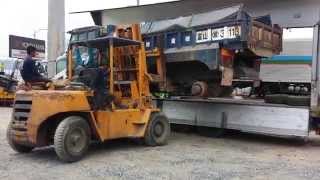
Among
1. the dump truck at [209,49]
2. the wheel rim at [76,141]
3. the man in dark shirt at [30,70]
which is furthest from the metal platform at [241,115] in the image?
the man in dark shirt at [30,70]

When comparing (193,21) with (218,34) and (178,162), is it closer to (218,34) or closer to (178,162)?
(218,34)

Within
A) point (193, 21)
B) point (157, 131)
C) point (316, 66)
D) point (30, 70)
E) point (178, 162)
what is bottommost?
point (178, 162)

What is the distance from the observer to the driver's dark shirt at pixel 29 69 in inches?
364

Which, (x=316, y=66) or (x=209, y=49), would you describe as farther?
(x=316, y=66)

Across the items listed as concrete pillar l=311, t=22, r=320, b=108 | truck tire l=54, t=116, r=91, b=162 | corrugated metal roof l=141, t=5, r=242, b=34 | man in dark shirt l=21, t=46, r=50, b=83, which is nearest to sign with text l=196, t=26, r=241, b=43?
corrugated metal roof l=141, t=5, r=242, b=34

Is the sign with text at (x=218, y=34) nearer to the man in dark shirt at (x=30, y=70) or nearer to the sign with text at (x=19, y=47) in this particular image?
the man in dark shirt at (x=30, y=70)

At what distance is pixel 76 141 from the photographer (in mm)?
8609

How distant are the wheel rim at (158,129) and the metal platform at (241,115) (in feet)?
6.35

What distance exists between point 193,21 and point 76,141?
4653 mm

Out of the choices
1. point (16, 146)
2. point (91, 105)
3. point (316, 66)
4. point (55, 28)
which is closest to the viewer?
point (91, 105)

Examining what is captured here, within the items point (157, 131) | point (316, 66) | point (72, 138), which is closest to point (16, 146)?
point (72, 138)

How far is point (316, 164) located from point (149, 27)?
5.87 meters

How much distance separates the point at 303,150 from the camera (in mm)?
10391

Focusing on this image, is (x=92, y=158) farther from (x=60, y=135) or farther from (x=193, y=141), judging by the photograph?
(x=193, y=141)
